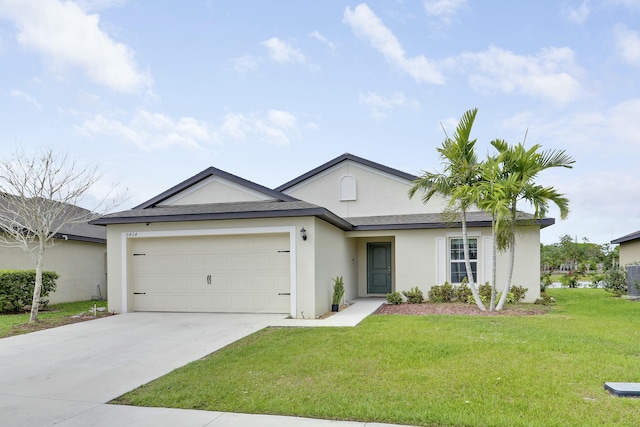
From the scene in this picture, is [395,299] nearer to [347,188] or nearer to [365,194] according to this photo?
[365,194]

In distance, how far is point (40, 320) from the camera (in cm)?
1140

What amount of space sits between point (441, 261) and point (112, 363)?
10676mm

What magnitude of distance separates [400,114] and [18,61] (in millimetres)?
12518

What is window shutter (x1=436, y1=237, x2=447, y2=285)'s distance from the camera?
14.7m

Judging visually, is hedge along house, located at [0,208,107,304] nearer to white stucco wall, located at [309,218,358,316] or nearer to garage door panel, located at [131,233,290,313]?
garage door panel, located at [131,233,290,313]

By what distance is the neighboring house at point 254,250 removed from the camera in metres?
11.6

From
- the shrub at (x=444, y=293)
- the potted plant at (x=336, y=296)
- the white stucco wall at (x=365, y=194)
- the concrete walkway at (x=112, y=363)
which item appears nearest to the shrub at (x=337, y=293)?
the potted plant at (x=336, y=296)

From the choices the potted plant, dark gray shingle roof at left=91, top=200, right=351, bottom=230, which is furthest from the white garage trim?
the potted plant

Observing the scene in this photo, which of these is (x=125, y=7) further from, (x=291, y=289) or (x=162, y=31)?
(x=291, y=289)

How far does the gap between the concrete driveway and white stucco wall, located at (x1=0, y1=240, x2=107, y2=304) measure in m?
5.72

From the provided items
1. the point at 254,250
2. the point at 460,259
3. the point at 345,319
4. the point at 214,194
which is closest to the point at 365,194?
the point at 460,259

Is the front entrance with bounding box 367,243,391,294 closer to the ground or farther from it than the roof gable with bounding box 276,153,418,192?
closer to the ground

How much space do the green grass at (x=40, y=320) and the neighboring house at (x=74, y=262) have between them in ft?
5.23

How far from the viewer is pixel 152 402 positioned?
508 cm
